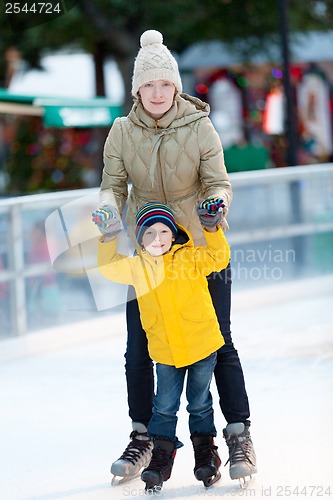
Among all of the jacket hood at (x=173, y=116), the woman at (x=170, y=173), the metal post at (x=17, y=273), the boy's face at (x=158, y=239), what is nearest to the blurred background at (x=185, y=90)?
the metal post at (x=17, y=273)

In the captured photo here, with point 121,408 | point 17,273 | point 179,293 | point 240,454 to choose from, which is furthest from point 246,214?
point 179,293

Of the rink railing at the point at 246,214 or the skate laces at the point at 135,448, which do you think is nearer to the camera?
the skate laces at the point at 135,448

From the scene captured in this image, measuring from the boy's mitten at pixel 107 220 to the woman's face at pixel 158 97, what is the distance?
0.38 metres

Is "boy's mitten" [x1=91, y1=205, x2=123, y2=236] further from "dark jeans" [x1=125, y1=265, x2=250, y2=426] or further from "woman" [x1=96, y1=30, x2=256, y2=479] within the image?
"dark jeans" [x1=125, y1=265, x2=250, y2=426]

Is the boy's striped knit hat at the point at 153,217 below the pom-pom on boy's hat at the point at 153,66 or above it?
below

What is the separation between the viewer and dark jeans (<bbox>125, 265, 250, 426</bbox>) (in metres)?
3.77

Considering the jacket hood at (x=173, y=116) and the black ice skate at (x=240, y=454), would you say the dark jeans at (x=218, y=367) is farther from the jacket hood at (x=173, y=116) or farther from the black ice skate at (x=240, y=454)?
the jacket hood at (x=173, y=116)

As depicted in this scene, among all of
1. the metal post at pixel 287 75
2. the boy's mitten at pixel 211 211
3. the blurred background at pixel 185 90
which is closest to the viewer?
the boy's mitten at pixel 211 211

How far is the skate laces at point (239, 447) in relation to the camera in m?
3.75

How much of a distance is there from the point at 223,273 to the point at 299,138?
44.1 feet

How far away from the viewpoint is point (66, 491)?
3846mm

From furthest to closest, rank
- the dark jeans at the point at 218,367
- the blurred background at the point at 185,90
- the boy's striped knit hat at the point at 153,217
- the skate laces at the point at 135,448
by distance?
the blurred background at the point at 185,90
the skate laces at the point at 135,448
the dark jeans at the point at 218,367
the boy's striped knit hat at the point at 153,217

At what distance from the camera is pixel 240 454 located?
3756 millimetres

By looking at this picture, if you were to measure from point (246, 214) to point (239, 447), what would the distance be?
427 cm
